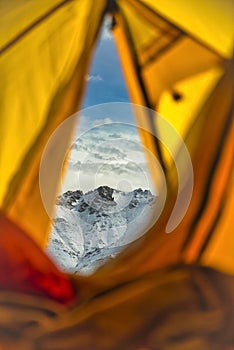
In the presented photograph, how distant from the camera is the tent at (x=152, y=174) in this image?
3.65 feet

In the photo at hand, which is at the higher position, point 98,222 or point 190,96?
point 190,96

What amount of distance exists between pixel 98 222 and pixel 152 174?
121 mm

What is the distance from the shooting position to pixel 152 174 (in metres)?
1.15

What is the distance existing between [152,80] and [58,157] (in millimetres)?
209

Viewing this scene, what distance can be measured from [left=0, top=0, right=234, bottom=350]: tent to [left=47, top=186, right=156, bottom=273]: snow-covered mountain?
2 cm

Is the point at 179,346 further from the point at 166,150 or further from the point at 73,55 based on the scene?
the point at 73,55

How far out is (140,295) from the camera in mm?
1118

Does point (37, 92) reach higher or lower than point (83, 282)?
higher

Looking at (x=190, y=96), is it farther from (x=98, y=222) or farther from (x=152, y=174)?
(x=98, y=222)

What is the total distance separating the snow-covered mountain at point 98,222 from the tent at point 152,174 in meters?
0.02

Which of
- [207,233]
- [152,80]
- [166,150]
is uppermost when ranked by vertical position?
[152,80]

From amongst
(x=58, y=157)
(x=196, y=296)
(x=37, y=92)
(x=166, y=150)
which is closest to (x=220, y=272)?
(x=196, y=296)

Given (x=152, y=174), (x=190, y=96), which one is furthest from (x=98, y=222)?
(x=190, y=96)

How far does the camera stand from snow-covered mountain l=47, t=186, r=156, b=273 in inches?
45.0
